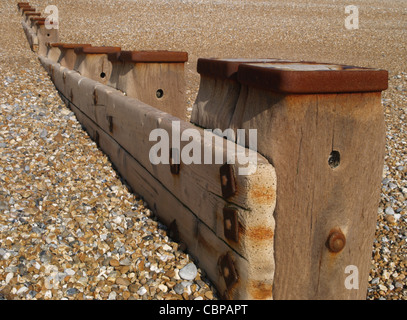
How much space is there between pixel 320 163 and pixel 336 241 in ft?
1.37

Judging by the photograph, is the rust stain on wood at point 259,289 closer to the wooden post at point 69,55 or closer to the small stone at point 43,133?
the small stone at point 43,133

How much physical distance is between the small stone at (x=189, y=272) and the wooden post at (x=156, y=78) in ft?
6.78

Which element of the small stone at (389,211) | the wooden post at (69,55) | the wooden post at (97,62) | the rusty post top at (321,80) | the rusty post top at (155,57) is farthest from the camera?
the wooden post at (69,55)

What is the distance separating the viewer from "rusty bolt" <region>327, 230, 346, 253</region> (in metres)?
2.09

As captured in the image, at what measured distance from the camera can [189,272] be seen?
2.61 metres

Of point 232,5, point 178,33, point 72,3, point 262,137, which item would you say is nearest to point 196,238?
point 262,137

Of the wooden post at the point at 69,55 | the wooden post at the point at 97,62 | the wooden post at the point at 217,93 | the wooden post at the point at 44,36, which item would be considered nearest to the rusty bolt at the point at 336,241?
the wooden post at the point at 217,93

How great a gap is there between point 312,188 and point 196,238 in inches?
36.1

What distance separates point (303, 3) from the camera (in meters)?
25.3

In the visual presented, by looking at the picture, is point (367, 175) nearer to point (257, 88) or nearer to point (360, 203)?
point (360, 203)

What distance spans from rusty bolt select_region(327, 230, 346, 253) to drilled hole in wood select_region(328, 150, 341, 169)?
1.13 feet

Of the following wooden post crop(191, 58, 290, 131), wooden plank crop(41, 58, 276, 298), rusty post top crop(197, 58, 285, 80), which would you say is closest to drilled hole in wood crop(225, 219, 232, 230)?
wooden plank crop(41, 58, 276, 298)

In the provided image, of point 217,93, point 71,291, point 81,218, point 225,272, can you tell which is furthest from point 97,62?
point 225,272

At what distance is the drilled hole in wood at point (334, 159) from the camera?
6.67 ft
